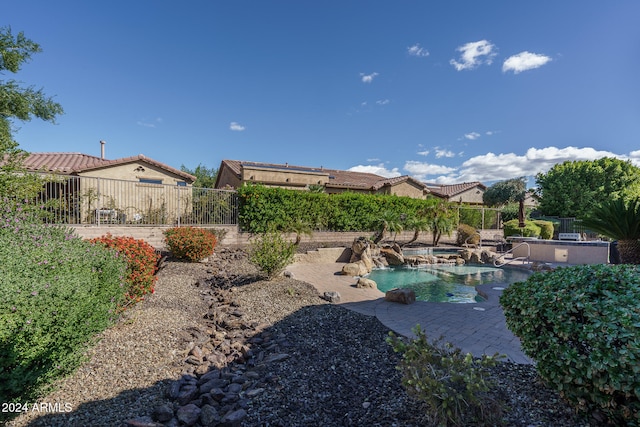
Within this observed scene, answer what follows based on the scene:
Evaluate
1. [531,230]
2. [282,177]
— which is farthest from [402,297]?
[282,177]

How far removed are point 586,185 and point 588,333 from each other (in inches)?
1342

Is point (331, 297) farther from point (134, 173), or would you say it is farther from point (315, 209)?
point (134, 173)

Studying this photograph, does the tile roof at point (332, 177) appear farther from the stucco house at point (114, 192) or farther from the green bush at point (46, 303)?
the green bush at point (46, 303)

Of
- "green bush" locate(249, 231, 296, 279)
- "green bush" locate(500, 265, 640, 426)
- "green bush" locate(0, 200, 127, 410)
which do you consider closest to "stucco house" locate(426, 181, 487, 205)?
"green bush" locate(249, 231, 296, 279)

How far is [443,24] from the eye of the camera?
11.5 meters

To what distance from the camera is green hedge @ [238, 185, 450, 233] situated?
50.1 ft

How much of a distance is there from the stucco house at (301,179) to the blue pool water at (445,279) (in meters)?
9.61

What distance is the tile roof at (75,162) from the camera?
54.5ft

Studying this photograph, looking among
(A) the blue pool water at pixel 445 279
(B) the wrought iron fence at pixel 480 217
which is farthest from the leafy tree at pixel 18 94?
(B) the wrought iron fence at pixel 480 217

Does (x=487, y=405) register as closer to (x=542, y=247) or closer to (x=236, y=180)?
(x=542, y=247)

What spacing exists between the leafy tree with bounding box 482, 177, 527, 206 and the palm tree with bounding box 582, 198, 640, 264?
32.8 metres

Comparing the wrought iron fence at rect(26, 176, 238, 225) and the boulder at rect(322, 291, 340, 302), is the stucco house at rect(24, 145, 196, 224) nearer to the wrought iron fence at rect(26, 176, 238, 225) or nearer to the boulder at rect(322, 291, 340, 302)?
the wrought iron fence at rect(26, 176, 238, 225)

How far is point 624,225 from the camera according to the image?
743cm

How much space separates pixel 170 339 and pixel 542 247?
1764 centimetres
